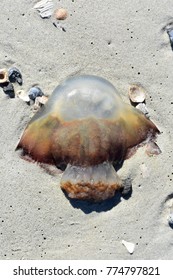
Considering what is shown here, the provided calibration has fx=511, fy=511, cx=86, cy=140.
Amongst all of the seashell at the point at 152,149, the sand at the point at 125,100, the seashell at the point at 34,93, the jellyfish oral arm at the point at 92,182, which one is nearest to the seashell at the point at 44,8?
the sand at the point at 125,100

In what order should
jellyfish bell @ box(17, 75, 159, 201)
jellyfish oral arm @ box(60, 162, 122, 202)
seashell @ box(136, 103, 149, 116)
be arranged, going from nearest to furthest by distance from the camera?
jellyfish bell @ box(17, 75, 159, 201) < jellyfish oral arm @ box(60, 162, 122, 202) < seashell @ box(136, 103, 149, 116)

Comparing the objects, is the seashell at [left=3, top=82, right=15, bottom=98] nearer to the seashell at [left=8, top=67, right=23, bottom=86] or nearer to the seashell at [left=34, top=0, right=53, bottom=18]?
the seashell at [left=8, top=67, right=23, bottom=86]

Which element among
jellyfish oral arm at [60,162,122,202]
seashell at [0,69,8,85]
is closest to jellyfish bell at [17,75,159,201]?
jellyfish oral arm at [60,162,122,202]

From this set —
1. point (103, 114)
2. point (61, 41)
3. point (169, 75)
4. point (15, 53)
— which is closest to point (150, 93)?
point (169, 75)

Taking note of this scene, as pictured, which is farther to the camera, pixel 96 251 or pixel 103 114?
pixel 96 251

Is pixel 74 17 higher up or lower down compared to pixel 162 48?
higher up

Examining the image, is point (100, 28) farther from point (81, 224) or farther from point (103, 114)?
point (81, 224)

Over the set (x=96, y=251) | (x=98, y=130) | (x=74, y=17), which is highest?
(x=74, y=17)
